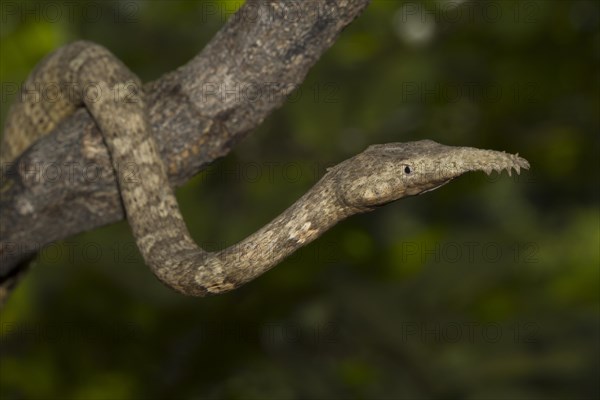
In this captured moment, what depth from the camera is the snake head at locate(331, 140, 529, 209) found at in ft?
8.96

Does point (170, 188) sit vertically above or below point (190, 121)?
below

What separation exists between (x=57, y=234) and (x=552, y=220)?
9.74 ft

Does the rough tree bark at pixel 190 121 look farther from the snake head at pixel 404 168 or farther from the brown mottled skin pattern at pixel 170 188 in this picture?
the snake head at pixel 404 168

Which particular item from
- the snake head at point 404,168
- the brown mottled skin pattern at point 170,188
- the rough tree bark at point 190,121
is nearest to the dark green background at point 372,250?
the rough tree bark at point 190,121

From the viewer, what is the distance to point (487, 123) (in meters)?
5.26

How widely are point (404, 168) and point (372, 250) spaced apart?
279 cm

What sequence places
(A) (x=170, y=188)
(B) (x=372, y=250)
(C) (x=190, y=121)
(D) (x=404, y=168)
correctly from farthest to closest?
(B) (x=372, y=250)
(C) (x=190, y=121)
(A) (x=170, y=188)
(D) (x=404, y=168)

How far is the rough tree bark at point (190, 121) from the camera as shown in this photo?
3.48 metres

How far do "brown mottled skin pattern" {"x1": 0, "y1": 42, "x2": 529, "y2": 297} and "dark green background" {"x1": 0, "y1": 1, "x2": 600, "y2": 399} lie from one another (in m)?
1.43

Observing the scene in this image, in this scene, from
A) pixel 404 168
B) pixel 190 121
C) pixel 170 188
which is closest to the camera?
pixel 404 168

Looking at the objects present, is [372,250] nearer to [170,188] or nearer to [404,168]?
[170,188]

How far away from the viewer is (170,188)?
3598mm

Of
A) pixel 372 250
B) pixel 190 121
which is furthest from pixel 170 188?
pixel 372 250

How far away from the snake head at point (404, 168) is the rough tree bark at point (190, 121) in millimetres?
672
